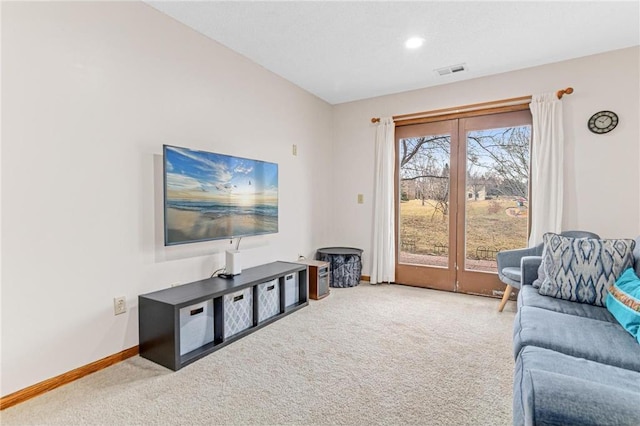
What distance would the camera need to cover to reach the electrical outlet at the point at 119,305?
2.21m

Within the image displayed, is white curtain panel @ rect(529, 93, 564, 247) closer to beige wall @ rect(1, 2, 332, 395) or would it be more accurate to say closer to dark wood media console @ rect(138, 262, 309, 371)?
dark wood media console @ rect(138, 262, 309, 371)

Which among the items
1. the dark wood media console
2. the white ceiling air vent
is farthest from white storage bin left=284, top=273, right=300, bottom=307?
the white ceiling air vent

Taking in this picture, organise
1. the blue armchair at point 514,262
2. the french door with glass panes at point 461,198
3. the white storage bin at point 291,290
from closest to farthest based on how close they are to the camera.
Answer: the blue armchair at point 514,262 → the white storage bin at point 291,290 → the french door with glass panes at point 461,198

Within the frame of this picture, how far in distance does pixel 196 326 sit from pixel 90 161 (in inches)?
49.4

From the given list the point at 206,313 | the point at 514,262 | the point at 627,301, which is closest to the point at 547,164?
the point at 514,262

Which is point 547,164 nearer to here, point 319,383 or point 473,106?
point 473,106

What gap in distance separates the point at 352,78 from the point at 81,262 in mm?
3042

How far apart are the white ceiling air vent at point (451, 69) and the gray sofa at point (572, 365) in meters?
2.19

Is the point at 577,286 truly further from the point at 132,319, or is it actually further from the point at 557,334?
the point at 132,319

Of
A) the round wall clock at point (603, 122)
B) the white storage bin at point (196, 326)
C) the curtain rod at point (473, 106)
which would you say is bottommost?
the white storage bin at point (196, 326)

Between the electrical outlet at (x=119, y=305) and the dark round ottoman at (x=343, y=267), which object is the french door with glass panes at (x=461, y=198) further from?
the electrical outlet at (x=119, y=305)

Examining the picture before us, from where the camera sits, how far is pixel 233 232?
9.50 feet

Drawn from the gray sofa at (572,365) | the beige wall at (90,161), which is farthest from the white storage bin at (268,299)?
the gray sofa at (572,365)

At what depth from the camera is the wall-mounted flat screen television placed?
2406 mm
